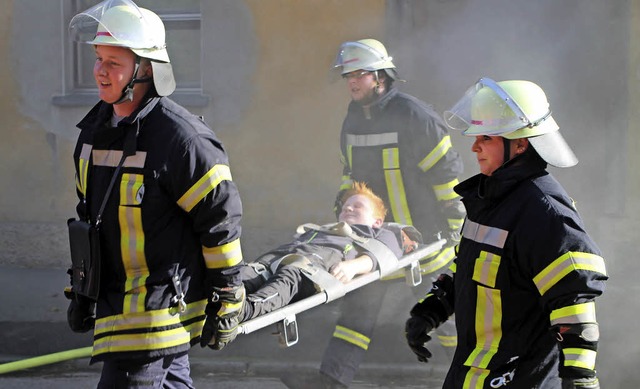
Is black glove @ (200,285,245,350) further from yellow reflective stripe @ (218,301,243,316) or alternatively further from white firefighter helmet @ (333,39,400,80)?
white firefighter helmet @ (333,39,400,80)

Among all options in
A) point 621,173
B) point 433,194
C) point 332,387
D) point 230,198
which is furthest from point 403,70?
point 230,198

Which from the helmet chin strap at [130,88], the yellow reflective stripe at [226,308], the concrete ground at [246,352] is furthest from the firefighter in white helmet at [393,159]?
the helmet chin strap at [130,88]

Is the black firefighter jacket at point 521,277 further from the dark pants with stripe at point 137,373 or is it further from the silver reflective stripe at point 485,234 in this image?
the dark pants with stripe at point 137,373

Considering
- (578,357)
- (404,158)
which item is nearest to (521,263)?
(578,357)

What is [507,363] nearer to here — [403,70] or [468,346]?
[468,346]

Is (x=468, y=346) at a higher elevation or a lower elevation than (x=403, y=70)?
lower

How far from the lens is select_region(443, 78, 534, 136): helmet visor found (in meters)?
2.93

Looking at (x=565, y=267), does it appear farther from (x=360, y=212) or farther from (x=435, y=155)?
(x=360, y=212)

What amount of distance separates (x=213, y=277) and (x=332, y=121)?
485 centimetres

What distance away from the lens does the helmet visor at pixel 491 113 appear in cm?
293

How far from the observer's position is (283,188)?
8.16 metres

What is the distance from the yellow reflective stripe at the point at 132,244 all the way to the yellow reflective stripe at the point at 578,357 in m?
1.45

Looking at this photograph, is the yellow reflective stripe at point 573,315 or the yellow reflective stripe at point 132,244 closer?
the yellow reflective stripe at point 573,315

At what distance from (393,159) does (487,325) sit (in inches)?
101
